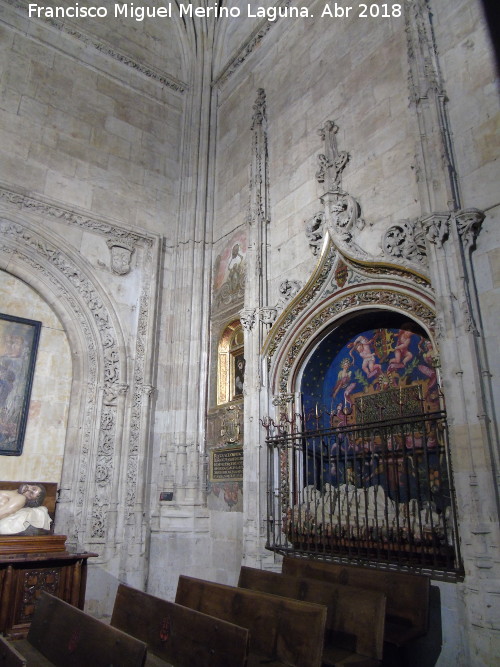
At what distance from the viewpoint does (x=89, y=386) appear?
8680mm

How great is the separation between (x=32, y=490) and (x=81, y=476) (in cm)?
73

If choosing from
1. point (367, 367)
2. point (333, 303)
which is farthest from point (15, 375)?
point (367, 367)

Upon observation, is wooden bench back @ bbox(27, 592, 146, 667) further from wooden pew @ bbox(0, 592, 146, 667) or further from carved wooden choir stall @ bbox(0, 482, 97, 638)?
carved wooden choir stall @ bbox(0, 482, 97, 638)

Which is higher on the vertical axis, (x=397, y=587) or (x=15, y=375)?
(x=15, y=375)

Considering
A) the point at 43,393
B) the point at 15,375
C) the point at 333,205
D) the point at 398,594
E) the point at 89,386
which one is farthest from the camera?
the point at 89,386

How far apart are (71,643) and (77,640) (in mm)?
84

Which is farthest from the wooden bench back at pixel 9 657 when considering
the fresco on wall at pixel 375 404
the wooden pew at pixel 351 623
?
the fresco on wall at pixel 375 404

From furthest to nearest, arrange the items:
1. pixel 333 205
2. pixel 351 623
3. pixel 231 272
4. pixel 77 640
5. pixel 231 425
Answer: pixel 231 272, pixel 231 425, pixel 333 205, pixel 351 623, pixel 77 640

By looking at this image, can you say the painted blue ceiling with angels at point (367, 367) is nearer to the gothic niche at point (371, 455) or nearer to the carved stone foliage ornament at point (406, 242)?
the gothic niche at point (371, 455)

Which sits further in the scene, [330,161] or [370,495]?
[330,161]

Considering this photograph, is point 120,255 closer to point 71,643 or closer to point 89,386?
point 89,386

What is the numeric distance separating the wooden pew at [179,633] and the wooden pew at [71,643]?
0.41m

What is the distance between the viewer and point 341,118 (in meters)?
8.01

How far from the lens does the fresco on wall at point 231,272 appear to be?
924 cm
